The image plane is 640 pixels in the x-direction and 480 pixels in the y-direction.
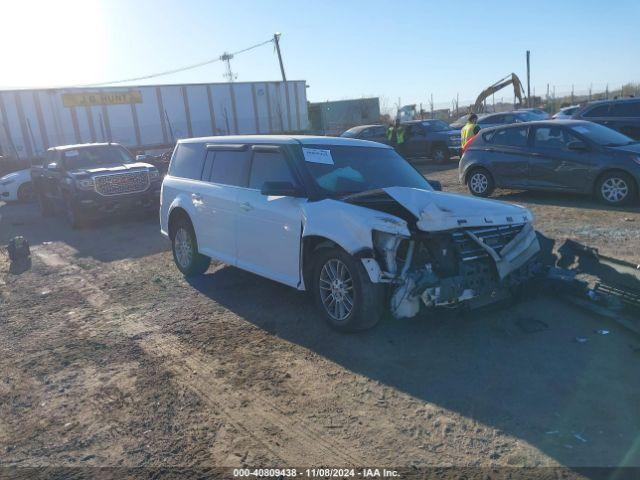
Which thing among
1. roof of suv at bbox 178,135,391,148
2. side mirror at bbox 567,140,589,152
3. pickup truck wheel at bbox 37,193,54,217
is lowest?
pickup truck wheel at bbox 37,193,54,217

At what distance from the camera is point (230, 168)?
20.6ft

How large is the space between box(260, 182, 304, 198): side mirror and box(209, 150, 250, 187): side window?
0.83m

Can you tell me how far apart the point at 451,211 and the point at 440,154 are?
1559cm

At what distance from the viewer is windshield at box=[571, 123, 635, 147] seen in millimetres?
9961

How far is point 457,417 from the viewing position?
3.56 metres

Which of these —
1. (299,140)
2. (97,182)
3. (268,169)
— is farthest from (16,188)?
(299,140)

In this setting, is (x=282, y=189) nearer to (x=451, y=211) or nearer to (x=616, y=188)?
(x=451, y=211)

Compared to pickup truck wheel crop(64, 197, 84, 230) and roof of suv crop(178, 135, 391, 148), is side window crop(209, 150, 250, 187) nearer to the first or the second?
roof of suv crop(178, 135, 391, 148)

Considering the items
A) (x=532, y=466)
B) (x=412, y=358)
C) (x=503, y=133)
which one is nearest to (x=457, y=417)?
(x=532, y=466)

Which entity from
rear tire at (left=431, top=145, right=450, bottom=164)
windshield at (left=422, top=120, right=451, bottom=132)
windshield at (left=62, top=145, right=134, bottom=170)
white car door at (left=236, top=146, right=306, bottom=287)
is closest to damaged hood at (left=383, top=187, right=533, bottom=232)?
white car door at (left=236, top=146, right=306, bottom=287)

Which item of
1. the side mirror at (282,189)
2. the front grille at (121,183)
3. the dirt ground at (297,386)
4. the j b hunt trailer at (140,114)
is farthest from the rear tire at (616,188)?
the j b hunt trailer at (140,114)

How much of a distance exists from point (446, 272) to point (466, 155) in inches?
313

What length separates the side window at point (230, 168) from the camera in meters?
6.06

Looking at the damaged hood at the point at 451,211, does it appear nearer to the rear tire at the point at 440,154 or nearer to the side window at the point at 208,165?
the side window at the point at 208,165
